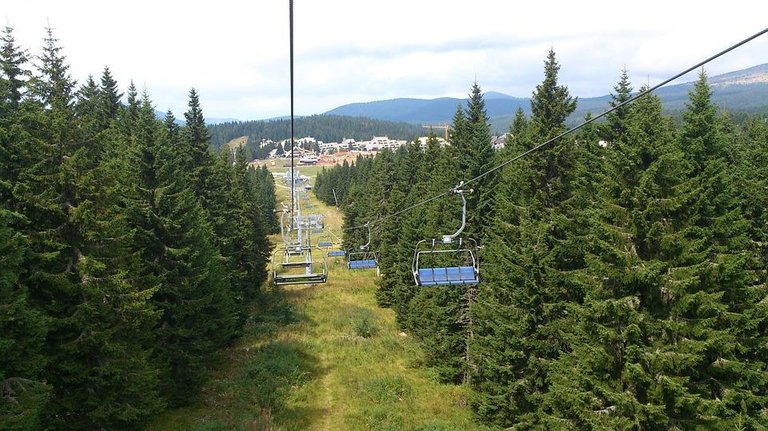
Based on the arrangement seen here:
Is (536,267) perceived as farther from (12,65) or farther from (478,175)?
(12,65)

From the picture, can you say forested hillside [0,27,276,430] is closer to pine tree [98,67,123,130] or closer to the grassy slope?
the grassy slope

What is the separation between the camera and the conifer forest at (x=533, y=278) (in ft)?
44.7

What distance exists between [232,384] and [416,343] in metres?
12.1

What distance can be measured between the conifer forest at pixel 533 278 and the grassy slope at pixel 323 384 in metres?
1.69

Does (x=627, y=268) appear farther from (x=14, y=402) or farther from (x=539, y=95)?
(x=14, y=402)

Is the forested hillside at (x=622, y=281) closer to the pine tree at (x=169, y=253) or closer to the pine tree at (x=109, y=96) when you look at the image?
the pine tree at (x=169, y=253)

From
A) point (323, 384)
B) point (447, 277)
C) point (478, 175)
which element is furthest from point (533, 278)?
point (323, 384)

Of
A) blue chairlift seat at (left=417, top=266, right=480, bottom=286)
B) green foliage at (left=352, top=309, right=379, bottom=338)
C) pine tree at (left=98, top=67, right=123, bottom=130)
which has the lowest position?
green foliage at (left=352, top=309, right=379, bottom=338)

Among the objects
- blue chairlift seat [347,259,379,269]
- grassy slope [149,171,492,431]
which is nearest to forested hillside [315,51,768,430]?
grassy slope [149,171,492,431]

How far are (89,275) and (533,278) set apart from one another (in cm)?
1466

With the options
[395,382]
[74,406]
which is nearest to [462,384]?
[395,382]

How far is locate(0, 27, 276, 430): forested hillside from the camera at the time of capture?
12397 millimetres

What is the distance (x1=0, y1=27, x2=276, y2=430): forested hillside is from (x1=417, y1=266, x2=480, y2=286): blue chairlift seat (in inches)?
361

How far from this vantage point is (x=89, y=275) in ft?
47.3
